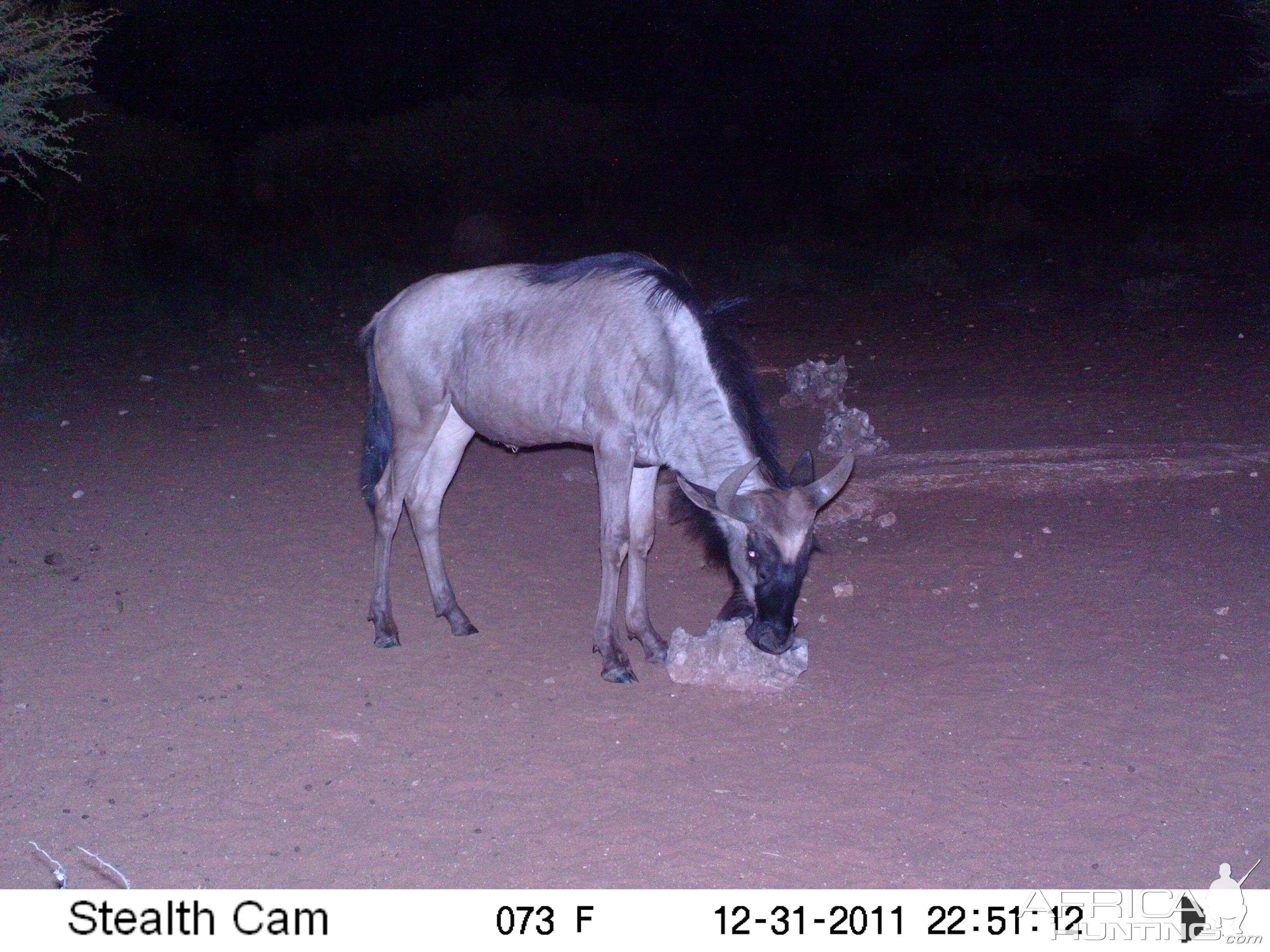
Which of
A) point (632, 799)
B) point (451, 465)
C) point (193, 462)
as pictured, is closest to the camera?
point (632, 799)

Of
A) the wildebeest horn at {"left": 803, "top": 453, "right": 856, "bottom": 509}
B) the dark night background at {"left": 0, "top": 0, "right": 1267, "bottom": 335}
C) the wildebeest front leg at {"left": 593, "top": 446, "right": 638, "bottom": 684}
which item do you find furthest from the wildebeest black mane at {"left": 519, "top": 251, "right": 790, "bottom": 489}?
the dark night background at {"left": 0, "top": 0, "right": 1267, "bottom": 335}

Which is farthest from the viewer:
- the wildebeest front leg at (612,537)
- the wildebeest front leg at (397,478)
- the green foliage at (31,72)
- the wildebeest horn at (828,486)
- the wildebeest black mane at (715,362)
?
the green foliage at (31,72)

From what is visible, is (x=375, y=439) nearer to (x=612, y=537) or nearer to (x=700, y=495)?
(x=612, y=537)

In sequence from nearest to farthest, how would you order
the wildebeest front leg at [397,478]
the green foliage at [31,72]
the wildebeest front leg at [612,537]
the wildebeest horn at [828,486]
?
the wildebeest horn at [828,486]
the wildebeest front leg at [612,537]
the wildebeest front leg at [397,478]
the green foliage at [31,72]

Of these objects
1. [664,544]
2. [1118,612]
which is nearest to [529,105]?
[664,544]

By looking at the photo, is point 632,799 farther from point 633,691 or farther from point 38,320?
point 38,320

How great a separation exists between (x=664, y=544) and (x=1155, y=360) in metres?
6.87

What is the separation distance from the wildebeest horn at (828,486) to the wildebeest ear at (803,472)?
0.42 ft

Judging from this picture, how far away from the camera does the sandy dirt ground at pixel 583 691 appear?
3.92 metres

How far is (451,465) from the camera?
251 inches

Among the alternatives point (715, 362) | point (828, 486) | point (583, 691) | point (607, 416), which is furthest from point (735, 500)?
point (583, 691)

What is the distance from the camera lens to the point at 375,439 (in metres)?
6.41

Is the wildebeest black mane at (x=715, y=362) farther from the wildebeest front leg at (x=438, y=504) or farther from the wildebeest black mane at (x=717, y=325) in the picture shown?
the wildebeest front leg at (x=438, y=504)

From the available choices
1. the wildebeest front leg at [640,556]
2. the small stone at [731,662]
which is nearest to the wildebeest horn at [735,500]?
the small stone at [731,662]
